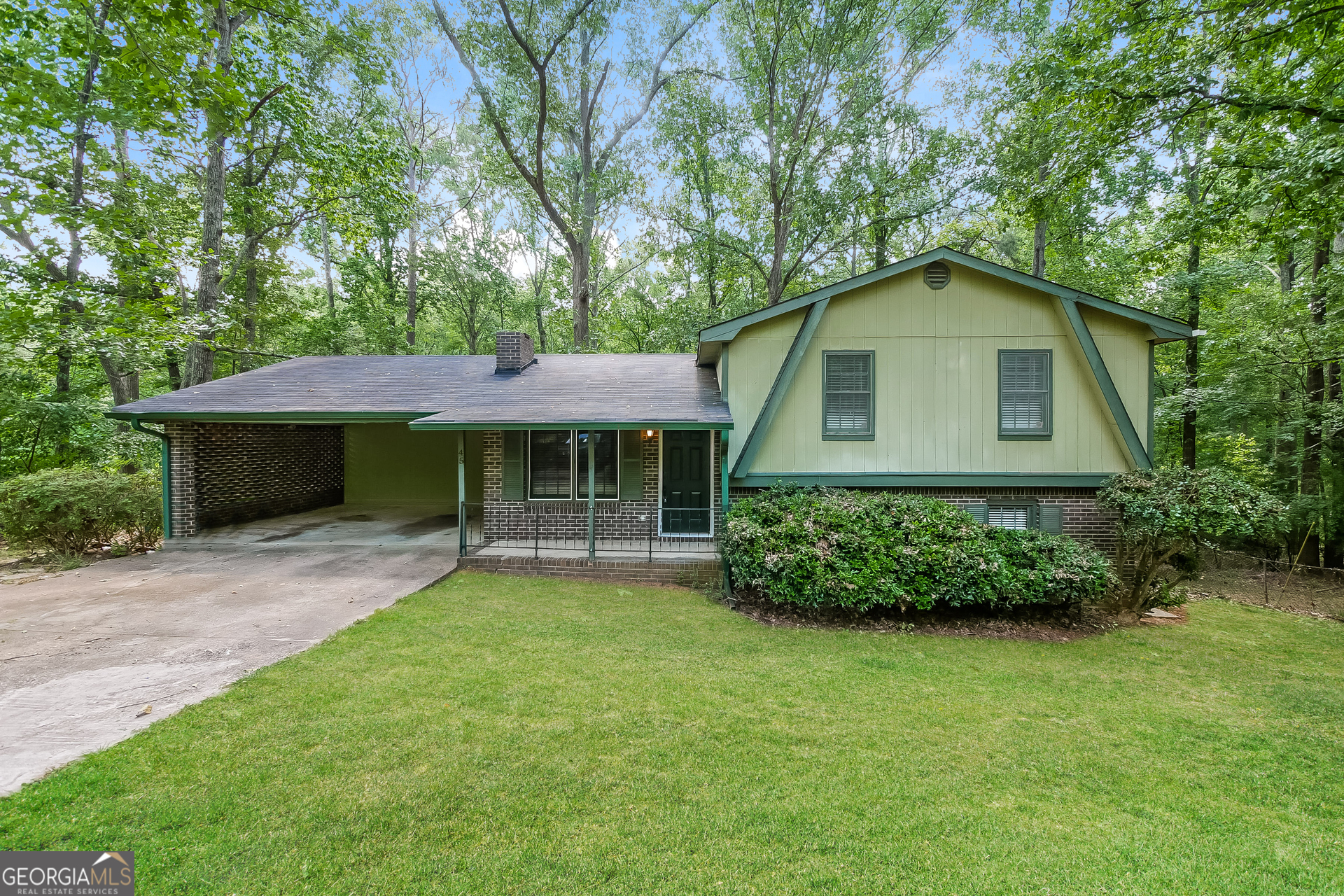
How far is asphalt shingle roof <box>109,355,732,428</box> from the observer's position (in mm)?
8539

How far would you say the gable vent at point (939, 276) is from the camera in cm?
854

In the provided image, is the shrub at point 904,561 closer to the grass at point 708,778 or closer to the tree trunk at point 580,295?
the grass at point 708,778

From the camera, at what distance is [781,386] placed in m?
8.37

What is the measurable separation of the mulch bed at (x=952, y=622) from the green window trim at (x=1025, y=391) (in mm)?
2857

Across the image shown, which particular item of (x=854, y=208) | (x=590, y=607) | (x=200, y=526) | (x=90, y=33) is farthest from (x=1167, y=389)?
(x=200, y=526)

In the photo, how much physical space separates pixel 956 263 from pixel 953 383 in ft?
6.24

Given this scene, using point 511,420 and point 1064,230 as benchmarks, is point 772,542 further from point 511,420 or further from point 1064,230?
point 1064,230

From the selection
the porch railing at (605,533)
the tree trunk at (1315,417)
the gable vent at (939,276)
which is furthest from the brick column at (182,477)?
the tree trunk at (1315,417)

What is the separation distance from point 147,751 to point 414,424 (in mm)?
5456

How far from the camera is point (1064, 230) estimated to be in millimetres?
15805

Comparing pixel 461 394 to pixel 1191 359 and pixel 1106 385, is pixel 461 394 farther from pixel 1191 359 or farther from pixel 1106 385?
pixel 1191 359

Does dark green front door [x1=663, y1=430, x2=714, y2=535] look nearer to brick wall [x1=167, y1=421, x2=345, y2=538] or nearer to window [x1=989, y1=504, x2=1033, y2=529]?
window [x1=989, y1=504, x2=1033, y2=529]

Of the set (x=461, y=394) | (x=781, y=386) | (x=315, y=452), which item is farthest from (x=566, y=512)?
(x=315, y=452)

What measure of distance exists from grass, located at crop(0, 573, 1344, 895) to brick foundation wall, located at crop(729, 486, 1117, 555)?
10.6 ft
